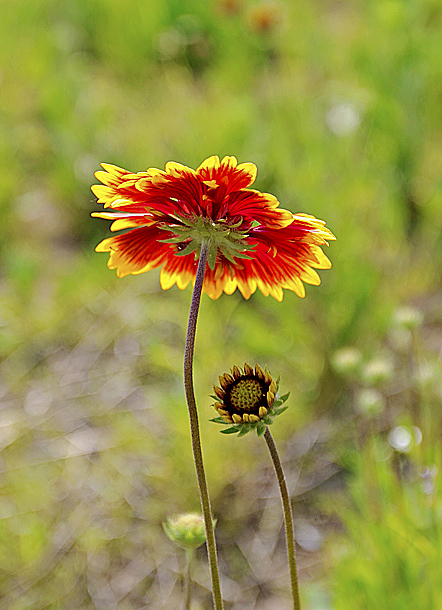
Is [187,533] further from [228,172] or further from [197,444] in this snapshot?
[228,172]

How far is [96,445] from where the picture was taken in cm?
117

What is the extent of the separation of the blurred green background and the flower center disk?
0.38 metres

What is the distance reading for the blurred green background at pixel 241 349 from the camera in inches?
35.3

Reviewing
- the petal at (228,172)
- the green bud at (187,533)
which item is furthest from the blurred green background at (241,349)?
the petal at (228,172)

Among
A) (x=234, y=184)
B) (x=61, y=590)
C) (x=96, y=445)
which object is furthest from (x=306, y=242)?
(x=96, y=445)

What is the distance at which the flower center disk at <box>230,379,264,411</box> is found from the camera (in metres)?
0.37

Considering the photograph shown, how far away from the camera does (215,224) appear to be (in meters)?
0.43

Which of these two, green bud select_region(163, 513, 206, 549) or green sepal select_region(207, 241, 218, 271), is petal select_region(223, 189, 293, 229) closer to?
green sepal select_region(207, 241, 218, 271)

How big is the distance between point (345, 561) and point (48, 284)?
1289 mm

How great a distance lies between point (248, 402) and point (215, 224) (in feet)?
0.46

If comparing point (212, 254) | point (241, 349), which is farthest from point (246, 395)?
point (241, 349)

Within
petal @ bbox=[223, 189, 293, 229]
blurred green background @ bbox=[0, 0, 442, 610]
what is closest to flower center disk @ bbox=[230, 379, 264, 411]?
petal @ bbox=[223, 189, 293, 229]

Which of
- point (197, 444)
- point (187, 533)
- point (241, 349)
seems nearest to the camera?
point (197, 444)

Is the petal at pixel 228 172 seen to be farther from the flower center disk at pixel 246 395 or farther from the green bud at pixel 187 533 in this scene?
the green bud at pixel 187 533
